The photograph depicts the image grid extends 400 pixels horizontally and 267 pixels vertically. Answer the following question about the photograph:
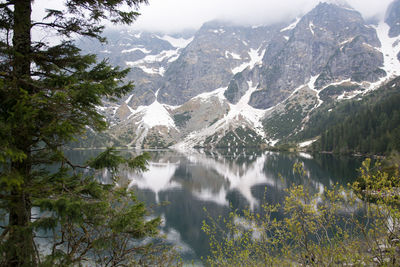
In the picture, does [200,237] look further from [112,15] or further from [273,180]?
[273,180]

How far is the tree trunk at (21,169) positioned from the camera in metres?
5.57

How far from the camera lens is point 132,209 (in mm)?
6703

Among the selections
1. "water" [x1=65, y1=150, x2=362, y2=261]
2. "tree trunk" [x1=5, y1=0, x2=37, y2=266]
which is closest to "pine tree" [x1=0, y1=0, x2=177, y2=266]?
"tree trunk" [x1=5, y1=0, x2=37, y2=266]

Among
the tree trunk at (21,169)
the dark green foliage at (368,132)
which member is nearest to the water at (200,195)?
the tree trunk at (21,169)

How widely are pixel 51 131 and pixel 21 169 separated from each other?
59.6 inches

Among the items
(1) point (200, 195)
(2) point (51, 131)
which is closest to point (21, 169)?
(2) point (51, 131)

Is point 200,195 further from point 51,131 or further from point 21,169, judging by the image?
point 51,131

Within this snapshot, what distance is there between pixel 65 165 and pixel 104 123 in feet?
8.37

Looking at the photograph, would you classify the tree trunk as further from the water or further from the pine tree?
the water

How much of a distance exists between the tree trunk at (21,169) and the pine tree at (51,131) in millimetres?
20

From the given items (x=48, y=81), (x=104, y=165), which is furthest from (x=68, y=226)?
(x=48, y=81)

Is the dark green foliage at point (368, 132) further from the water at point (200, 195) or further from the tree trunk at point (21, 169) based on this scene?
the tree trunk at point (21, 169)

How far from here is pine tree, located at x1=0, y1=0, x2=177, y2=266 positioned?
5270mm

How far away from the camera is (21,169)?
6.41m
